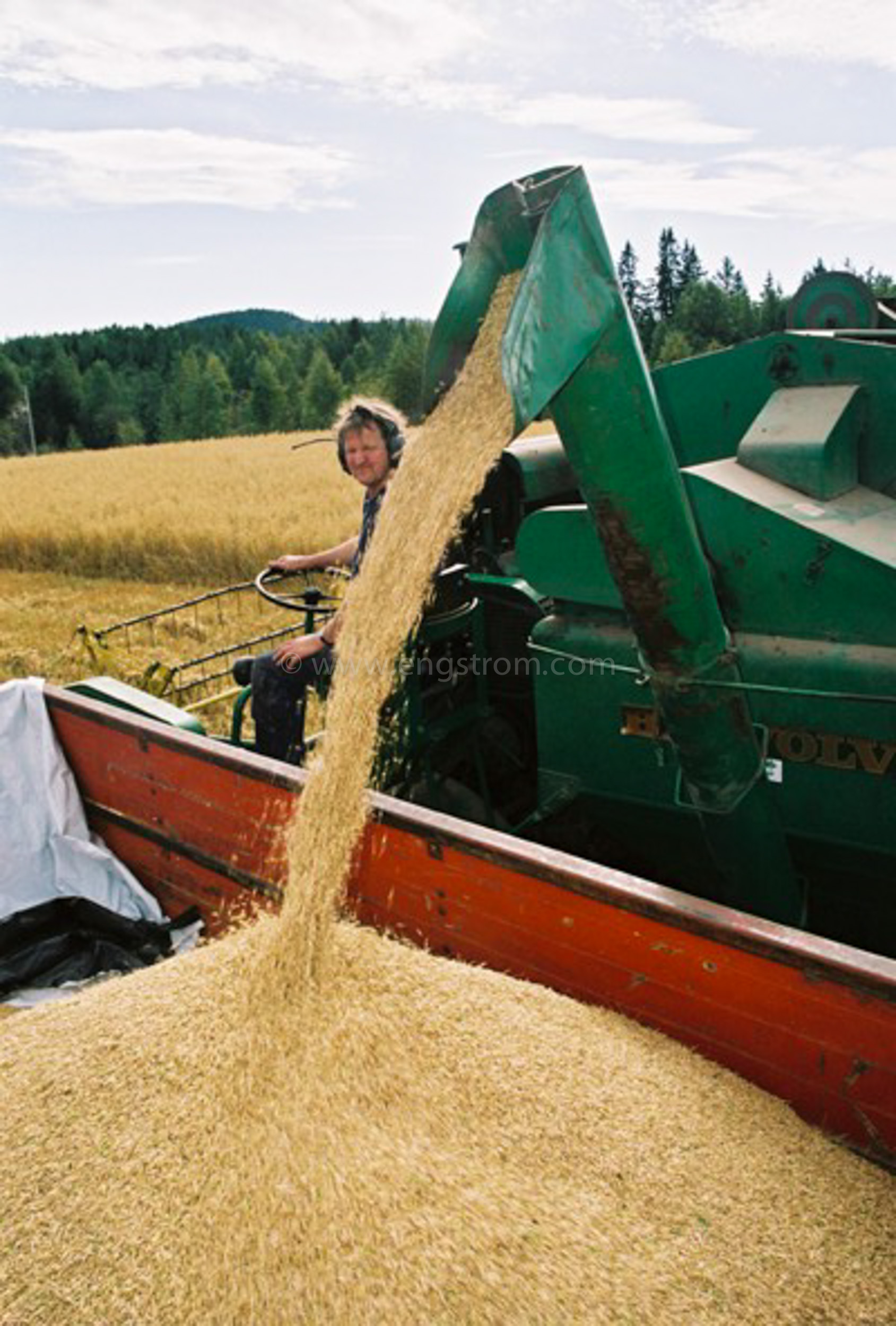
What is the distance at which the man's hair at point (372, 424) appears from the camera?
3.40 m

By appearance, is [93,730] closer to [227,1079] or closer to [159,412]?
[227,1079]

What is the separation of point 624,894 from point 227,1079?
78cm

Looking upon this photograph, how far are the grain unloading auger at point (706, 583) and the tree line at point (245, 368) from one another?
42267mm

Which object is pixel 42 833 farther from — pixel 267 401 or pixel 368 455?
pixel 267 401

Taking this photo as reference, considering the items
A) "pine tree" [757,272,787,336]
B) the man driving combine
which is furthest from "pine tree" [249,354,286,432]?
the man driving combine

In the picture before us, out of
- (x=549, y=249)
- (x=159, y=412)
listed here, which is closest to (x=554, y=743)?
(x=549, y=249)

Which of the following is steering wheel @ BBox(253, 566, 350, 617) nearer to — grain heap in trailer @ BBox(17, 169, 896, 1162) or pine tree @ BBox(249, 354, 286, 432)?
grain heap in trailer @ BBox(17, 169, 896, 1162)

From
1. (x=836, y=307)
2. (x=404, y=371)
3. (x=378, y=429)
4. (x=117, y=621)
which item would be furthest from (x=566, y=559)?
(x=404, y=371)

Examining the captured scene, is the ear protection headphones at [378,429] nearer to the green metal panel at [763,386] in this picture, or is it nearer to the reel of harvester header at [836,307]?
the green metal panel at [763,386]

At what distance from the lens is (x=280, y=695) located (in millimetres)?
Result: 3506

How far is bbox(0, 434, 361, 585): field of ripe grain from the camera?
12367 mm

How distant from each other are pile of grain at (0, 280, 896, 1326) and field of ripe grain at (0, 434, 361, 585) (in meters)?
9.96

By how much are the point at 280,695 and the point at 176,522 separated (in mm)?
10269

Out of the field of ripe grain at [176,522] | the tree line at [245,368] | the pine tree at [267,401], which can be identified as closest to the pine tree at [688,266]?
the tree line at [245,368]
